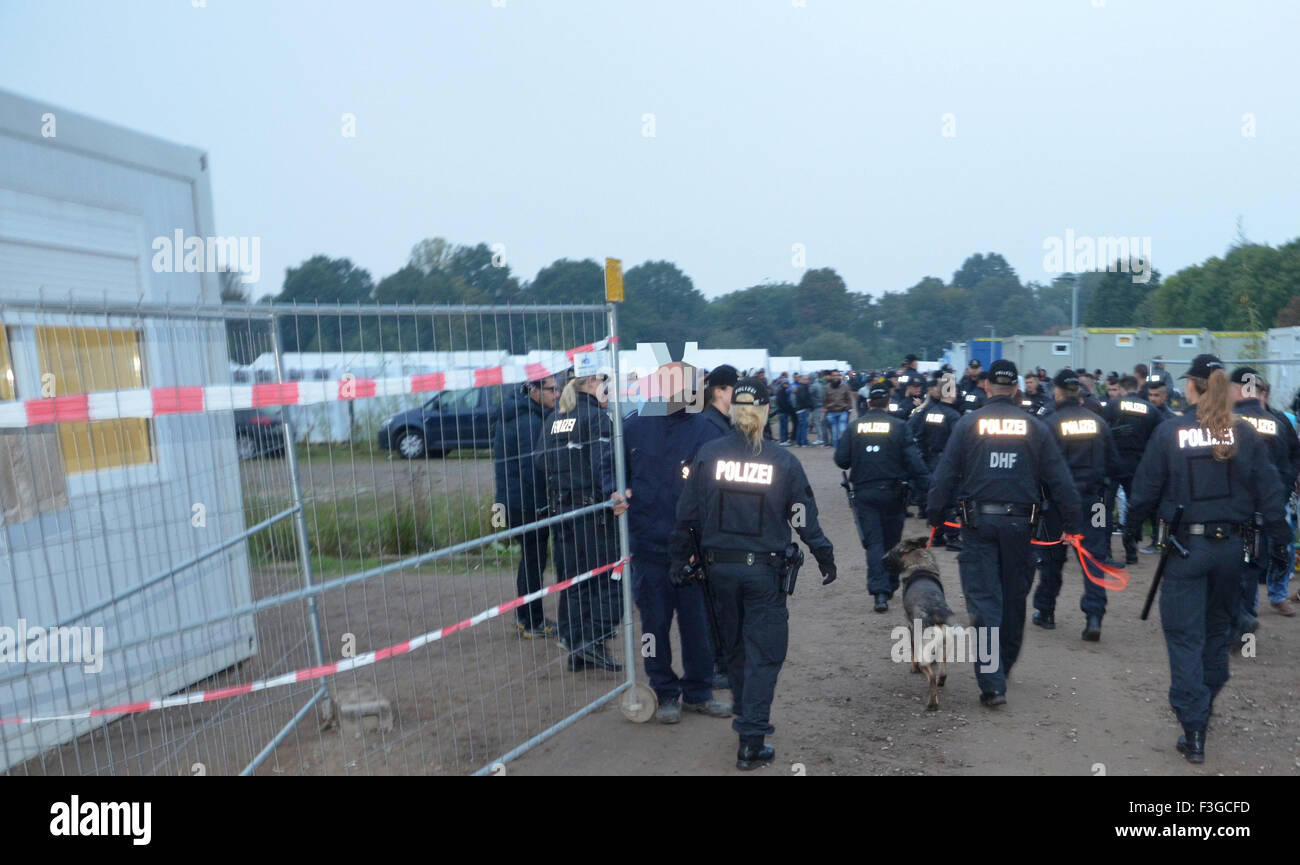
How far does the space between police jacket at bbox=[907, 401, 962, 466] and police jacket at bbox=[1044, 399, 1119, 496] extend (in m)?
3.49

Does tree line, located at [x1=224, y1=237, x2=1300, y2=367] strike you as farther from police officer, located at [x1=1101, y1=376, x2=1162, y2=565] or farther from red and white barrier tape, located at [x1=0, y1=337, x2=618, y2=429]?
police officer, located at [x1=1101, y1=376, x2=1162, y2=565]

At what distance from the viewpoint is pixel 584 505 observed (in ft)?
21.1

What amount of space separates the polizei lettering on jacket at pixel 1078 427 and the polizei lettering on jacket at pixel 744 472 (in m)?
3.88

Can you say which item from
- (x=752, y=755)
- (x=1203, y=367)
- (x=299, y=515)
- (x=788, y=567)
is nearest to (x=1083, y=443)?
(x=1203, y=367)

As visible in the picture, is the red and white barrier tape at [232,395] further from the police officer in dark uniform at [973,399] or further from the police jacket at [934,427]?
the police officer in dark uniform at [973,399]

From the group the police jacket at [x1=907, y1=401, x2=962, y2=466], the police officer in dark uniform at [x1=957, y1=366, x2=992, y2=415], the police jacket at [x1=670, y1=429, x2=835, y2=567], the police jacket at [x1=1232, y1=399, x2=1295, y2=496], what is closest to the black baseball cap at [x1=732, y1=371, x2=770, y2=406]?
the police jacket at [x1=670, y1=429, x2=835, y2=567]

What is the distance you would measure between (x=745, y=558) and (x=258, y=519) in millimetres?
2599

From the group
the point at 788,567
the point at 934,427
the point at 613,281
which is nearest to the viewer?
the point at 788,567

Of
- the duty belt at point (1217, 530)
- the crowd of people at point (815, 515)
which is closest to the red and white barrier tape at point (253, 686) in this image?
the crowd of people at point (815, 515)

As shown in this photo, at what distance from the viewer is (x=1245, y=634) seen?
701cm

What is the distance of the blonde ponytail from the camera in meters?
5.05

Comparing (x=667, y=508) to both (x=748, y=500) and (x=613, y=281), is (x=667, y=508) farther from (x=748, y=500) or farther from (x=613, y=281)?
(x=613, y=281)

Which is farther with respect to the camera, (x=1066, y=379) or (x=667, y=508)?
(x=1066, y=379)

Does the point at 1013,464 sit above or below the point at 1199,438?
below
